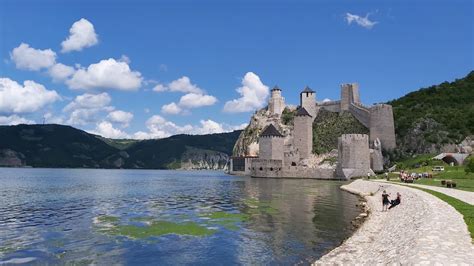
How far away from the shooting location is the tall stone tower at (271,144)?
3452 inches

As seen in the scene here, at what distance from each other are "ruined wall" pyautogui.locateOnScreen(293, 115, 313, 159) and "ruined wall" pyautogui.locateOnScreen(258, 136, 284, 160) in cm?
447

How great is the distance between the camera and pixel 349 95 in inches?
3816

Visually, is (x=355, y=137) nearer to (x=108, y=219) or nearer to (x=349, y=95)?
(x=349, y=95)

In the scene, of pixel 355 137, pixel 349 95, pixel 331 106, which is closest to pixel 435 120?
pixel 349 95

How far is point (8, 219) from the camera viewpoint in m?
25.1

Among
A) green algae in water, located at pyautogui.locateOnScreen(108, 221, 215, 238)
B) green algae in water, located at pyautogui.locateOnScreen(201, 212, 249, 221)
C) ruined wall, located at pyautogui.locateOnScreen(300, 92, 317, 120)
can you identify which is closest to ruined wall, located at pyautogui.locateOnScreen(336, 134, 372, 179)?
ruined wall, located at pyautogui.locateOnScreen(300, 92, 317, 120)

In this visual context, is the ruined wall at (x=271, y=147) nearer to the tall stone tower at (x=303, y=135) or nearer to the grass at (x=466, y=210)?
the tall stone tower at (x=303, y=135)

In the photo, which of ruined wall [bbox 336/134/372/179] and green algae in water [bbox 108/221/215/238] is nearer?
green algae in water [bbox 108/221/215/238]

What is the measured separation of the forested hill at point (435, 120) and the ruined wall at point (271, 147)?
2454 centimetres

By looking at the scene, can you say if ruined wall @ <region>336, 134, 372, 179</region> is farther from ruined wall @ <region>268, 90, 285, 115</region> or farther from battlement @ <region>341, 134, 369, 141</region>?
ruined wall @ <region>268, 90, 285, 115</region>

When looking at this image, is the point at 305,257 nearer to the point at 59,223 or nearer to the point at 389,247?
the point at 389,247

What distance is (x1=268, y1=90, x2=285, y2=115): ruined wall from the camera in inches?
4441

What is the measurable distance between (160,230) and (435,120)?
77.2 meters

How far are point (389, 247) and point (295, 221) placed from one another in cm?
1040
